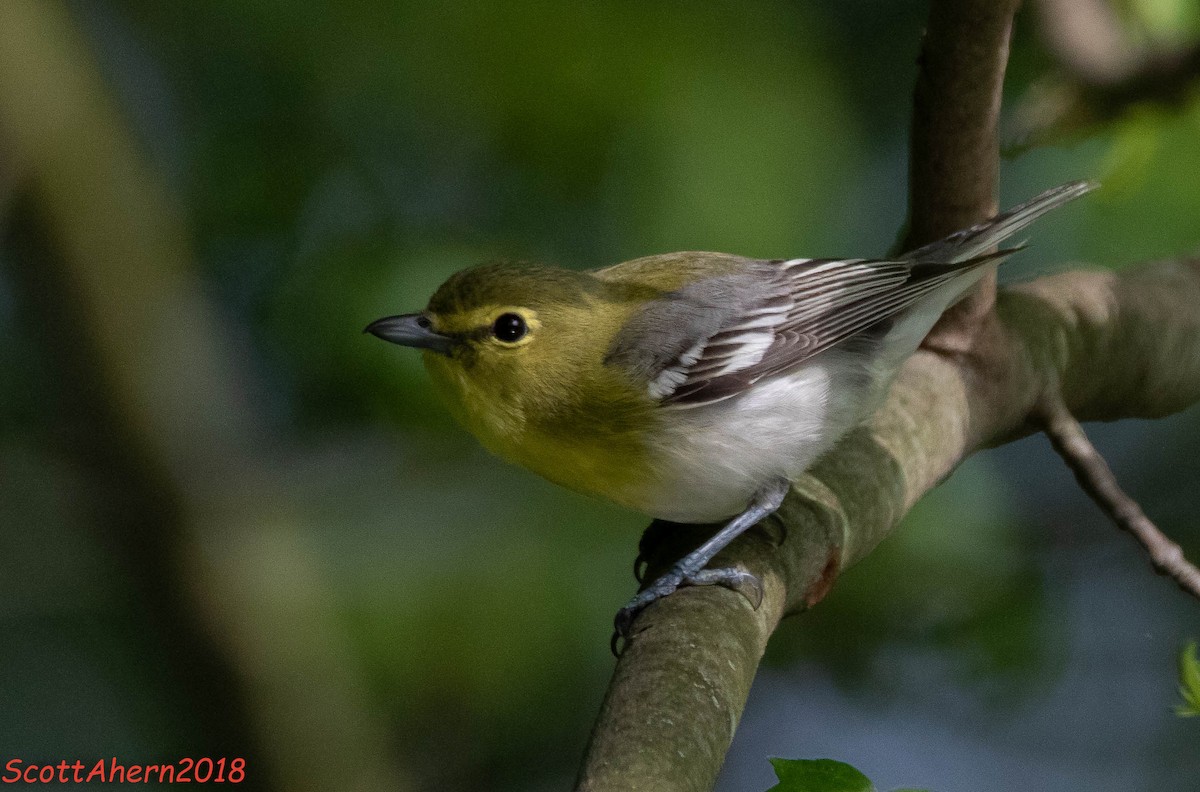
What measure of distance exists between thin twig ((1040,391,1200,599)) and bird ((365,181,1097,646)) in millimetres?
630

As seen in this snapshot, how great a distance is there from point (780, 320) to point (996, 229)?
728 mm

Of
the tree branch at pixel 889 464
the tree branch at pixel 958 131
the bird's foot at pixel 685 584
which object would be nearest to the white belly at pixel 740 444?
the tree branch at pixel 889 464

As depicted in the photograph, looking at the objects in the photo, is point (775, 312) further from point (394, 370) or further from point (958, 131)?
point (394, 370)

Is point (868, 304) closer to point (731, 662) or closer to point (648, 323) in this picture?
point (648, 323)

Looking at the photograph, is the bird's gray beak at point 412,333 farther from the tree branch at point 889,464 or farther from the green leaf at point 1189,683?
the green leaf at point 1189,683

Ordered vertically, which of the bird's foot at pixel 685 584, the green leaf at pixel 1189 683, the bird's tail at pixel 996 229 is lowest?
the green leaf at pixel 1189 683

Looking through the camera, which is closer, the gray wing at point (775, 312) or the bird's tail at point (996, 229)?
the gray wing at point (775, 312)

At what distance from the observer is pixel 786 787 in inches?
70.9

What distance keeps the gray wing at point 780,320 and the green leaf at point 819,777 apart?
163cm

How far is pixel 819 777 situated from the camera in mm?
1798

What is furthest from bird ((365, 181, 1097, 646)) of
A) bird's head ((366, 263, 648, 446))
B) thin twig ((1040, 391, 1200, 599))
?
thin twig ((1040, 391, 1200, 599))

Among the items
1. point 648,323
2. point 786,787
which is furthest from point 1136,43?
point 786,787

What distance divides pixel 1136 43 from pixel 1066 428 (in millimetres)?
1398

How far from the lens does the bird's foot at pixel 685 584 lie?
2.78 meters
